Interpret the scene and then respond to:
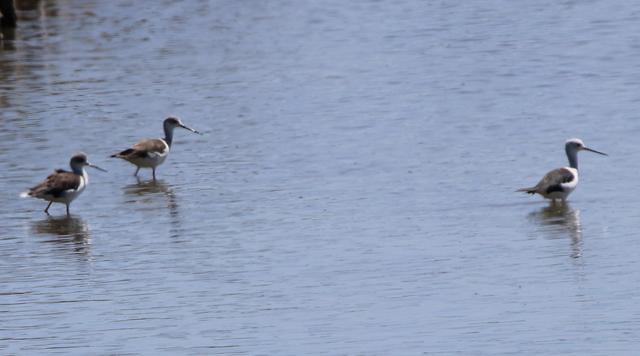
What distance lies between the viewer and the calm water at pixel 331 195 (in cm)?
1530

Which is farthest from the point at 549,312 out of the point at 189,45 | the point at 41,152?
the point at 189,45

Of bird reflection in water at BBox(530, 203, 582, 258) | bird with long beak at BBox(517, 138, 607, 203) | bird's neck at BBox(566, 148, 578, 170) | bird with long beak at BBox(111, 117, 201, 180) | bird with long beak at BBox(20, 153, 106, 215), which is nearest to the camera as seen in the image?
bird reflection in water at BBox(530, 203, 582, 258)

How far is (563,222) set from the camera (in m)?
19.7

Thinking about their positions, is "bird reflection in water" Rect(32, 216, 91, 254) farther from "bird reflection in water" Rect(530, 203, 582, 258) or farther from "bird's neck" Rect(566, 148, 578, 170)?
"bird's neck" Rect(566, 148, 578, 170)

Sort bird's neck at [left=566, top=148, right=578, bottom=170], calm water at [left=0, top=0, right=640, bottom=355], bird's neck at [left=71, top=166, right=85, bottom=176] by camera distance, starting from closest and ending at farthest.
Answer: calm water at [left=0, top=0, right=640, bottom=355] < bird's neck at [left=566, top=148, right=578, bottom=170] < bird's neck at [left=71, top=166, right=85, bottom=176]

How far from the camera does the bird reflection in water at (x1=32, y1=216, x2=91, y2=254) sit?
64.8 feet

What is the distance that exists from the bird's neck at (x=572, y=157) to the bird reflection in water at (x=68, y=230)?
6.28 m

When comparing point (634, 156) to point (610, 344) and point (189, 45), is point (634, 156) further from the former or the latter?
point (189, 45)

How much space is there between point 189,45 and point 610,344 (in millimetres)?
27172

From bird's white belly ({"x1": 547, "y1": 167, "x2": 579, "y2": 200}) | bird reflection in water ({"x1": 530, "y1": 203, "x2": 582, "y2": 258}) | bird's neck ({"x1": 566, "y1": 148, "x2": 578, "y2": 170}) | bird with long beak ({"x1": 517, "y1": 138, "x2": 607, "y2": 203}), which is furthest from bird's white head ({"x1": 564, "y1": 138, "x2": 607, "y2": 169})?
bird reflection in water ({"x1": 530, "y1": 203, "x2": 582, "y2": 258})

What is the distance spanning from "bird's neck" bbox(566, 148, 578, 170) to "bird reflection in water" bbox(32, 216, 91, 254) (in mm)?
6284

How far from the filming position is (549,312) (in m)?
15.2

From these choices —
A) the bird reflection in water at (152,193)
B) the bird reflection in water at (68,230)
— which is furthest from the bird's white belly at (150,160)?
the bird reflection in water at (68,230)

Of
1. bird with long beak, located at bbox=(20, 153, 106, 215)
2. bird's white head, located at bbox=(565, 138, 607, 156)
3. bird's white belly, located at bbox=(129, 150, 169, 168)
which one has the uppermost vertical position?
bird with long beak, located at bbox=(20, 153, 106, 215)
